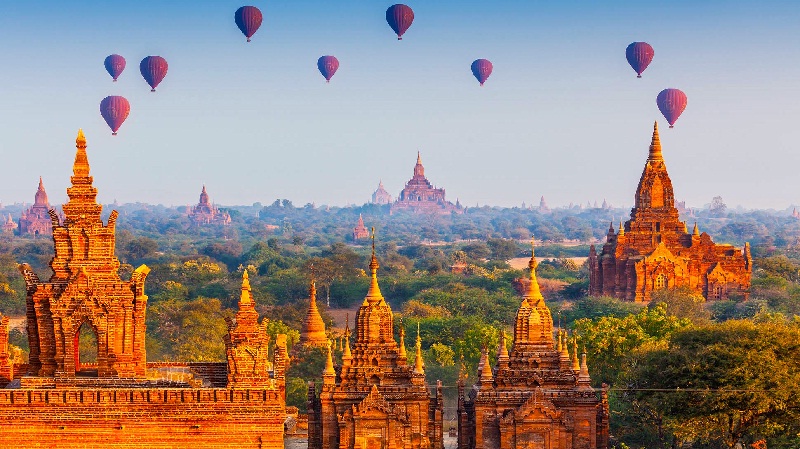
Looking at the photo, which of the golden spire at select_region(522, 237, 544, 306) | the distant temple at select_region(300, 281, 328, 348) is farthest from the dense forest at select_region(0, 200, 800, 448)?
the golden spire at select_region(522, 237, 544, 306)

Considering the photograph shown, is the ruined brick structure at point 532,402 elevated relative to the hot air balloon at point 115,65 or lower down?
lower down

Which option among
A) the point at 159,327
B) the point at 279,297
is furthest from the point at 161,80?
the point at 159,327

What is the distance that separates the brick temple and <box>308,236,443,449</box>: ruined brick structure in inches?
89.2

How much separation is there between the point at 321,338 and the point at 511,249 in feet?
411

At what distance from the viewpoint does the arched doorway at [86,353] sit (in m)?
27.0

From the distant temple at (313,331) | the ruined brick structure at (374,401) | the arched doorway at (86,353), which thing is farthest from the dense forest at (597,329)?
the ruined brick structure at (374,401)

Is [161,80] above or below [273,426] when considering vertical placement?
above

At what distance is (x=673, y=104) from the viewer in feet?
366

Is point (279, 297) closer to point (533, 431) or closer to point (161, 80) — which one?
point (161, 80)

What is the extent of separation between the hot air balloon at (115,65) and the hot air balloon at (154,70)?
7.61 m

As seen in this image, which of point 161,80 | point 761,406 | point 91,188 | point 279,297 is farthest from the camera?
point 161,80

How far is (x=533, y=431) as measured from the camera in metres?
28.9

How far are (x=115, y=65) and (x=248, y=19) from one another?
19924 millimetres

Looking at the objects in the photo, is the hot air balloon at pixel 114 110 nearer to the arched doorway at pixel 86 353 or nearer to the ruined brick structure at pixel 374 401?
the arched doorway at pixel 86 353
